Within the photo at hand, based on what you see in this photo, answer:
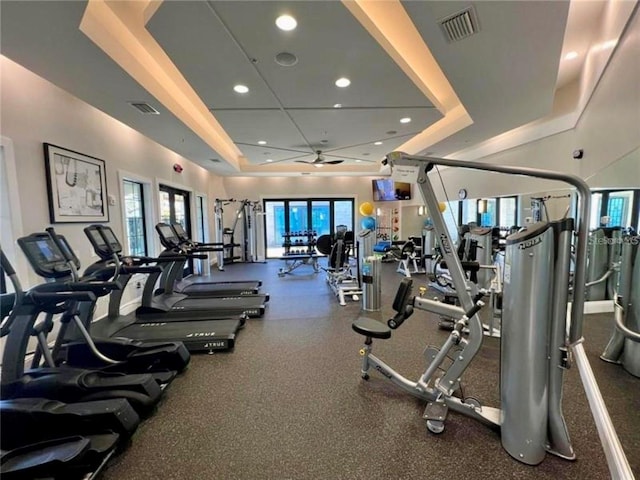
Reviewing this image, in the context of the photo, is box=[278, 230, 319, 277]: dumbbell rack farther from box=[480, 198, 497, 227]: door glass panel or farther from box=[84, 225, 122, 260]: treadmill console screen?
box=[84, 225, 122, 260]: treadmill console screen

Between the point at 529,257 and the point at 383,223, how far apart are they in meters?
9.27

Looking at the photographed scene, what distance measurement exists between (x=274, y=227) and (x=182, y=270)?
223 inches

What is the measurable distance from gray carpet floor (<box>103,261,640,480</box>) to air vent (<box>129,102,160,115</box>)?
3175 mm

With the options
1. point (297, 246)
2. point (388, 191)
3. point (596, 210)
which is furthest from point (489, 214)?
point (297, 246)

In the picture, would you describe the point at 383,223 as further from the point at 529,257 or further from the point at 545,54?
the point at 529,257

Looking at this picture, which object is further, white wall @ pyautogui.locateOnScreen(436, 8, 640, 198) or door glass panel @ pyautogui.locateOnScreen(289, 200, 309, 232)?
door glass panel @ pyautogui.locateOnScreen(289, 200, 309, 232)

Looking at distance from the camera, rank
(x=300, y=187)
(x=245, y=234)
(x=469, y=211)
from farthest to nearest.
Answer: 1. (x=300, y=187)
2. (x=245, y=234)
3. (x=469, y=211)

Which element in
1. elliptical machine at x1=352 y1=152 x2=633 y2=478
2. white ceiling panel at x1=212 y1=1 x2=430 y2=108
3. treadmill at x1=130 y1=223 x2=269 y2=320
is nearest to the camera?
elliptical machine at x1=352 y1=152 x2=633 y2=478

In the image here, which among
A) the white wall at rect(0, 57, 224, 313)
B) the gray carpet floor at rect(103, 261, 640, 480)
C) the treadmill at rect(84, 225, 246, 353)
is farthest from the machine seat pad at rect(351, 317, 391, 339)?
the white wall at rect(0, 57, 224, 313)

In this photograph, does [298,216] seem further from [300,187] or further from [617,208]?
[617,208]

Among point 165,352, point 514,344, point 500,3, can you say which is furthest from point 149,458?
point 500,3

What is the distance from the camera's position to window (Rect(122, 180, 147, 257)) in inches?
202

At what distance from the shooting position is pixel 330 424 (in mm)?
2100

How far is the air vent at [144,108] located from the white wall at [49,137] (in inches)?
28.8
